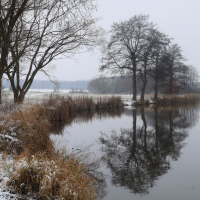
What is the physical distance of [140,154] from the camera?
6.06m

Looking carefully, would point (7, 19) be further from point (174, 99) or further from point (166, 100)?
point (174, 99)

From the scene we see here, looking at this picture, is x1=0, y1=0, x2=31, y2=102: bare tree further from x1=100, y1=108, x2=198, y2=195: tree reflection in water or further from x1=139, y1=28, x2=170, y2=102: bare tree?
x1=139, y1=28, x2=170, y2=102: bare tree

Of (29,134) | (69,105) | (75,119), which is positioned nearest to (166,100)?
(69,105)

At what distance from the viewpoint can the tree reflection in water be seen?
4406mm

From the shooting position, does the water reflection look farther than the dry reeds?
No

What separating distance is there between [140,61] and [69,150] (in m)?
20.7

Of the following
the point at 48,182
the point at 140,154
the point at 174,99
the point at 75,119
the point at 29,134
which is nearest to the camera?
the point at 48,182

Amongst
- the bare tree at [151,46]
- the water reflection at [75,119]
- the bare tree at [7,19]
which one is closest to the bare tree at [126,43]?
the bare tree at [151,46]

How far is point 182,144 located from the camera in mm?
7230

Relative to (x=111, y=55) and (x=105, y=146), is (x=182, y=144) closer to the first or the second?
(x=105, y=146)

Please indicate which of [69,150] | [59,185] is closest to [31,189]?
[59,185]

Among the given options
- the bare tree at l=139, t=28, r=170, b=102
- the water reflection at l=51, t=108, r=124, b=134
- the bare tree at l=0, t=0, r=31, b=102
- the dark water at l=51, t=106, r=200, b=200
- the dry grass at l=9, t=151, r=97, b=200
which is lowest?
the dark water at l=51, t=106, r=200, b=200

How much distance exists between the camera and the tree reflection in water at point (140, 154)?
14.5 feet

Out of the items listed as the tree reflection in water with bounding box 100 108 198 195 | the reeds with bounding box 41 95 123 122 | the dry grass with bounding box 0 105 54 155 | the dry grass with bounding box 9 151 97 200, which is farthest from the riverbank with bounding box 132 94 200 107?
the dry grass with bounding box 9 151 97 200
